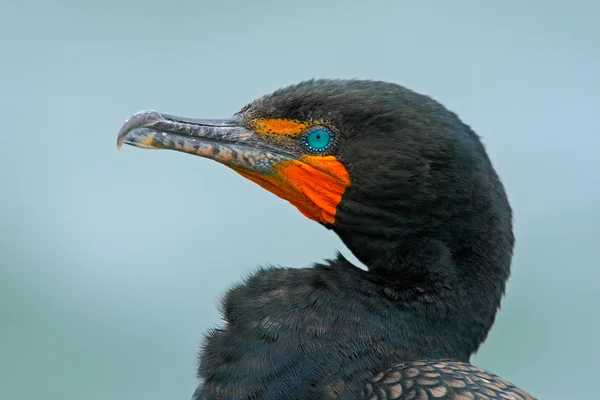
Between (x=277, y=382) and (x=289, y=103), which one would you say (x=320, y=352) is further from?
(x=289, y=103)

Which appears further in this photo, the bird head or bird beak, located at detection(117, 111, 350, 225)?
bird beak, located at detection(117, 111, 350, 225)

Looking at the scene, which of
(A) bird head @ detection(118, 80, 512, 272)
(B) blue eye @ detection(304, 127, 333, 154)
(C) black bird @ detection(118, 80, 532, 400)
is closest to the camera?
(C) black bird @ detection(118, 80, 532, 400)

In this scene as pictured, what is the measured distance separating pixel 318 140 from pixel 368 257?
438mm

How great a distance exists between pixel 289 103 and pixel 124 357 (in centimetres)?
502

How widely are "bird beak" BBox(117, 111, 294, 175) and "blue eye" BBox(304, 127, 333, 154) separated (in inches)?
3.5

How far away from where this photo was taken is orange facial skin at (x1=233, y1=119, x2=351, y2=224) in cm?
390

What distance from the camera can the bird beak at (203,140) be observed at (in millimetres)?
3945

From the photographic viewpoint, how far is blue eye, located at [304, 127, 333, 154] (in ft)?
12.8

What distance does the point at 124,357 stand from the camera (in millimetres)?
8539

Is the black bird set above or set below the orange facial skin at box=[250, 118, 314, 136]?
below

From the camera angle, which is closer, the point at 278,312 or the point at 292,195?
the point at 278,312

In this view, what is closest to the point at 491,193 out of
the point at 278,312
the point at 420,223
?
the point at 420,223

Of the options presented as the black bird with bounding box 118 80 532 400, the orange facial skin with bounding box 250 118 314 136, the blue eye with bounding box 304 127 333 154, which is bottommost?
the black bird with bounding box 118 80 532 400

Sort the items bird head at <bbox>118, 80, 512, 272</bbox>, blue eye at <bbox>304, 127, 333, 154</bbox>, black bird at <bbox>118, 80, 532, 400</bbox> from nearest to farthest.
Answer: black bird at <bbox>118, 80, 532, 400</bbox>, bird head at <bbox>118, 80, 512, 272</bbox>, blue eye at <bbox>304, 127, 333, 154</bbox>
